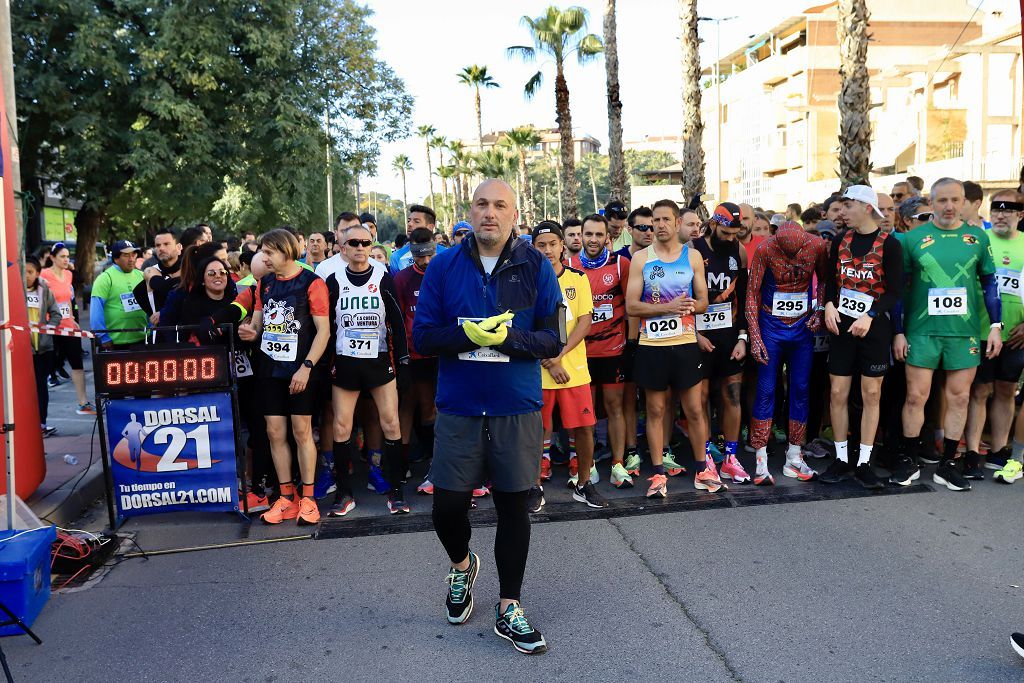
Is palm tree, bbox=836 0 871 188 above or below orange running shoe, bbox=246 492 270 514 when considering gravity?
above

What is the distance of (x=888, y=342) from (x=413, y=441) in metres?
4.36

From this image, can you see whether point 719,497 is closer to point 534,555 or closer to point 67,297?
point 534,555

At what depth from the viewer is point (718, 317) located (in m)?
6.39

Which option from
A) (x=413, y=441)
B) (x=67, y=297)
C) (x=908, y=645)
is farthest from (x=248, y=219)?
(x=908, y=645)

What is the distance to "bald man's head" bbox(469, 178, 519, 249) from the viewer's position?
3.68m

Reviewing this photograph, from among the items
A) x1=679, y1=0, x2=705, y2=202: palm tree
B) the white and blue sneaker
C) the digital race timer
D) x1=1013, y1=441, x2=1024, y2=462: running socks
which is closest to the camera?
the white and blue sneaker

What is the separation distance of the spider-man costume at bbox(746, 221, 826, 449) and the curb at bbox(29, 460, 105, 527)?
5.25 m

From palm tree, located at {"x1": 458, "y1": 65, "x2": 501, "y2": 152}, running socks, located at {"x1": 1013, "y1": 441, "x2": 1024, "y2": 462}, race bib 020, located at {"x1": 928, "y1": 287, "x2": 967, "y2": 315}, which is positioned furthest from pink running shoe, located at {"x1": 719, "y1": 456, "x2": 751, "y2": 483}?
palm tree, located at {"x1": 458, "y1": 65, "x2": 501, "y2": 152}

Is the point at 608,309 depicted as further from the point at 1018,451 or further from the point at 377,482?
the point at 1018,451

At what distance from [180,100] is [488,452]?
56.2 feet

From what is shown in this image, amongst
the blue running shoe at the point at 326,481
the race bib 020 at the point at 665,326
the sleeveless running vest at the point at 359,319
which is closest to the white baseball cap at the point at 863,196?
the race bib 020 at the point at 665,326

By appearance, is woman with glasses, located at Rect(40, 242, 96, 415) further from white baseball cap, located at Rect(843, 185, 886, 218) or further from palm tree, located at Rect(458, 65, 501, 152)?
palm tree, located at Rect(458, 65, 501, 152)

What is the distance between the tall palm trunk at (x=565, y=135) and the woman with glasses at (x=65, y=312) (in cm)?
1623

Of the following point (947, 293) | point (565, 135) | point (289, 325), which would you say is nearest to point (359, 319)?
point (289, 325)
